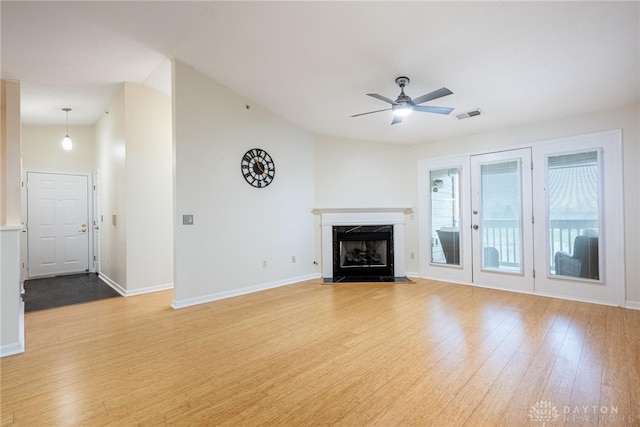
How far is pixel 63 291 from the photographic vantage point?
4.68 metres

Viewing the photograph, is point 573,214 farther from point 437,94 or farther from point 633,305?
point 437,94

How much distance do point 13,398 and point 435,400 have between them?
8.91ft

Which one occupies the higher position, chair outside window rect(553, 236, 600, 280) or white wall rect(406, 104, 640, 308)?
white wall rect(406, 104, 640, 308)

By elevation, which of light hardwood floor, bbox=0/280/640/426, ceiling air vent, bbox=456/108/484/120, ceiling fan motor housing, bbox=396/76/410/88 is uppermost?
ceiling fan motor housing, bbox=396/76/410/88

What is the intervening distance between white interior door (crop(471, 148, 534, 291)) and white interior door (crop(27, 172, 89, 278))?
756 cm

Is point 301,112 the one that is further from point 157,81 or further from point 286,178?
point 157,81

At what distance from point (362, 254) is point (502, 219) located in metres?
2.41

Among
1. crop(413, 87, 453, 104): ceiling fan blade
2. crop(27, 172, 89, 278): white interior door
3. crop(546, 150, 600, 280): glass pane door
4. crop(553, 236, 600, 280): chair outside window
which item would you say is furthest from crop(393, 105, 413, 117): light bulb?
crop(27, 172, 89, 278): white interior door

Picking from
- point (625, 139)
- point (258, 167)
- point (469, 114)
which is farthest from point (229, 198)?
point (625, 139)

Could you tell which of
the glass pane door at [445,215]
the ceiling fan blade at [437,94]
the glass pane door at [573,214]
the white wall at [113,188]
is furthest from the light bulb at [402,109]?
the white wall at [113,188]

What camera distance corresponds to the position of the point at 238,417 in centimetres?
175

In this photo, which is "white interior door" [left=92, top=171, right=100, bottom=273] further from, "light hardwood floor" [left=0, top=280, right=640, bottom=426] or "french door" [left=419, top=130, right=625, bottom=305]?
"french door" [left=419, top=130, right=625, bottom=305]

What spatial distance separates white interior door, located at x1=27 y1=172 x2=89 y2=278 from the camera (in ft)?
18.7

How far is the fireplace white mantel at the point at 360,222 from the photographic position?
17.9 ft
